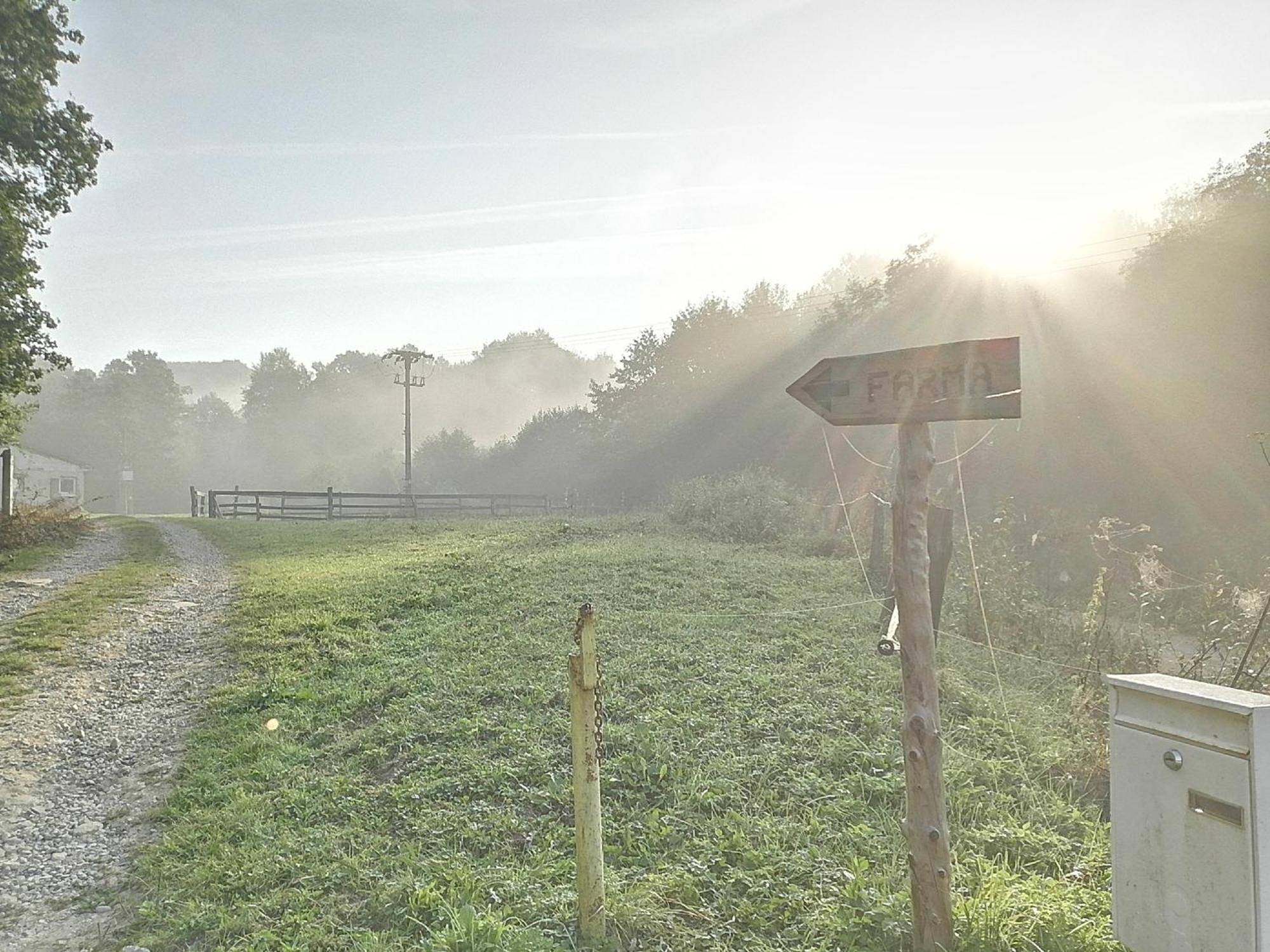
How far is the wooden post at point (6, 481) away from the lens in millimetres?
15883

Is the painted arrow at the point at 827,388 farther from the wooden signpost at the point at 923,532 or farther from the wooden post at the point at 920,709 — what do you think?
the wooden post at the point at 920,709

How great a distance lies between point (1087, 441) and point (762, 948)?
19.0 meters

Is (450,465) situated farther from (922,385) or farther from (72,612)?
(922,385)

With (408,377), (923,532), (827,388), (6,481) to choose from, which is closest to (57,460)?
(408,377)

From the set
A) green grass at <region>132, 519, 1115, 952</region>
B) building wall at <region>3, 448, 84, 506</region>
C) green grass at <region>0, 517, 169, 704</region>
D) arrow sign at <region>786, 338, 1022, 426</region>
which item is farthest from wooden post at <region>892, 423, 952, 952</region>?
building wall at <region>3, 448, 84, 506</region>

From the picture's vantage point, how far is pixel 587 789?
3133 mm

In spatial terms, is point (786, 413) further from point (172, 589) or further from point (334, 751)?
point (334, 751)

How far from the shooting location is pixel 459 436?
54594mm

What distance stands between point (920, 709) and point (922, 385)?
125cm

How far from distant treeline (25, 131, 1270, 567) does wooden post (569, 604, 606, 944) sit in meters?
7.74

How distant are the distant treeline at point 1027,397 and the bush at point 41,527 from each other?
1492 cm

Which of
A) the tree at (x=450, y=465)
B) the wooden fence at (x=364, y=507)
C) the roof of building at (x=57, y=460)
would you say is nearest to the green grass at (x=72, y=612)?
the wooden fence at (x=364, y=507)

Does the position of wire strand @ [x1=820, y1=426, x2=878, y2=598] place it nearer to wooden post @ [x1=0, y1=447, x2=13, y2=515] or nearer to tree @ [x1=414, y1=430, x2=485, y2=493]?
wooden post @ [x1=0, y1=447, x2=13, y2=515]

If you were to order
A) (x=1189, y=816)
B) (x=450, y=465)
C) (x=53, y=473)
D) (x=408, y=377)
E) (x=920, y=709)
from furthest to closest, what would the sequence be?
(x=450, y=465)
(x=53, y=473)
(x=408, y=377)
(x=920, y=709)
(x=1189, y=816)
